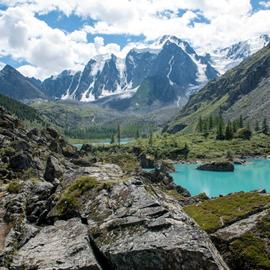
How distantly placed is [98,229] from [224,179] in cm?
13190

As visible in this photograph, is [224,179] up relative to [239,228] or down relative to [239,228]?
down

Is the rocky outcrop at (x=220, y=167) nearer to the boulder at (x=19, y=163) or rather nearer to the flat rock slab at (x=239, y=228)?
the boulder at (x=19, y=163)

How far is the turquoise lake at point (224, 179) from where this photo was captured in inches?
4905

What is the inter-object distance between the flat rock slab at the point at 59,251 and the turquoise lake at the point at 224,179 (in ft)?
314

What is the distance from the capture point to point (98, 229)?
18531mm

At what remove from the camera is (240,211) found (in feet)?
73.5

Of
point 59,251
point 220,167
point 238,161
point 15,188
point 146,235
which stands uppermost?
point 15,188

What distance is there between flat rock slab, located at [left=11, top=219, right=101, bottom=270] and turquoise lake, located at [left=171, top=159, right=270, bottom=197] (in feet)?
314

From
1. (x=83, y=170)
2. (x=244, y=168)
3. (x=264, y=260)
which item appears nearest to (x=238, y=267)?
(x=264, y=260)

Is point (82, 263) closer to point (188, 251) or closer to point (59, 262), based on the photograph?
point (59, 262)

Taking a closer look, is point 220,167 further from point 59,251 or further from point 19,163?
point 59,251

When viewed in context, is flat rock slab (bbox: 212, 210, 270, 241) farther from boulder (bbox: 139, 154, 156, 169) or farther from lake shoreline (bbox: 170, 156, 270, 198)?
boulder (bbox: 139, 154, 156, 169)

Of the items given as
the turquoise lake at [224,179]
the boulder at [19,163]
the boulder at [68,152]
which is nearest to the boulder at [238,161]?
the turquoise lake at [224,179]

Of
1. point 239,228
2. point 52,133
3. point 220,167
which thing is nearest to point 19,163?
point 239,228
